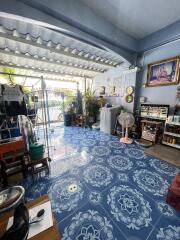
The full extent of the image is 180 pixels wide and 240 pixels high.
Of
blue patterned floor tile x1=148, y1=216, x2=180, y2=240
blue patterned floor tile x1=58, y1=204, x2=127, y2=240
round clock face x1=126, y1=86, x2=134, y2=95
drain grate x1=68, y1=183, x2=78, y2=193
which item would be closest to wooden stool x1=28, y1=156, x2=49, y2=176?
drain grate x1=68, y1=183, x2=78, y2=193

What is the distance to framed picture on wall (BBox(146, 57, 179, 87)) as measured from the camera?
9.92 ft

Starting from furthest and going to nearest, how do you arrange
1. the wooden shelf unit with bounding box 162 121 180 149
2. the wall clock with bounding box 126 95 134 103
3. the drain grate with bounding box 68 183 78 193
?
1. the wall clock with bounding box 126 95 134 103
2. the wooden shelf unit with bounding box 162 121 180 149
3. the drain grate with bounding box 68 183 78 193

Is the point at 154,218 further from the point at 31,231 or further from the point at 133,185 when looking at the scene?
the point at 31,231

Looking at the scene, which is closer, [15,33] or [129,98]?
[15,33]

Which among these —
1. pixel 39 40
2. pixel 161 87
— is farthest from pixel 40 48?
pixel 161 87

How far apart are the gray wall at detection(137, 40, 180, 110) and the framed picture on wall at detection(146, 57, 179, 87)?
12 cm

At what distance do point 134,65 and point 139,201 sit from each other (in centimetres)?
386

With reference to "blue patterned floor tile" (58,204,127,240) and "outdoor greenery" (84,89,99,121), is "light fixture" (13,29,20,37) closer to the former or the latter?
"outdoor greenery" (84,89,99,121)

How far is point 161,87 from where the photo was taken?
3.36 metres

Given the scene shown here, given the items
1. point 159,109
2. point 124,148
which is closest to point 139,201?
point 124,148

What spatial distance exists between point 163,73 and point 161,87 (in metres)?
0.40

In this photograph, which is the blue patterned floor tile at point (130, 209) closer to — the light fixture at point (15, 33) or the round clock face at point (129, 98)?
the round clock face at point (129, 98)

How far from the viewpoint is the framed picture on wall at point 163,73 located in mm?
3023

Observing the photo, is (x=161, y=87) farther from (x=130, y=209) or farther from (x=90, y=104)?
(x=130, y=209)
